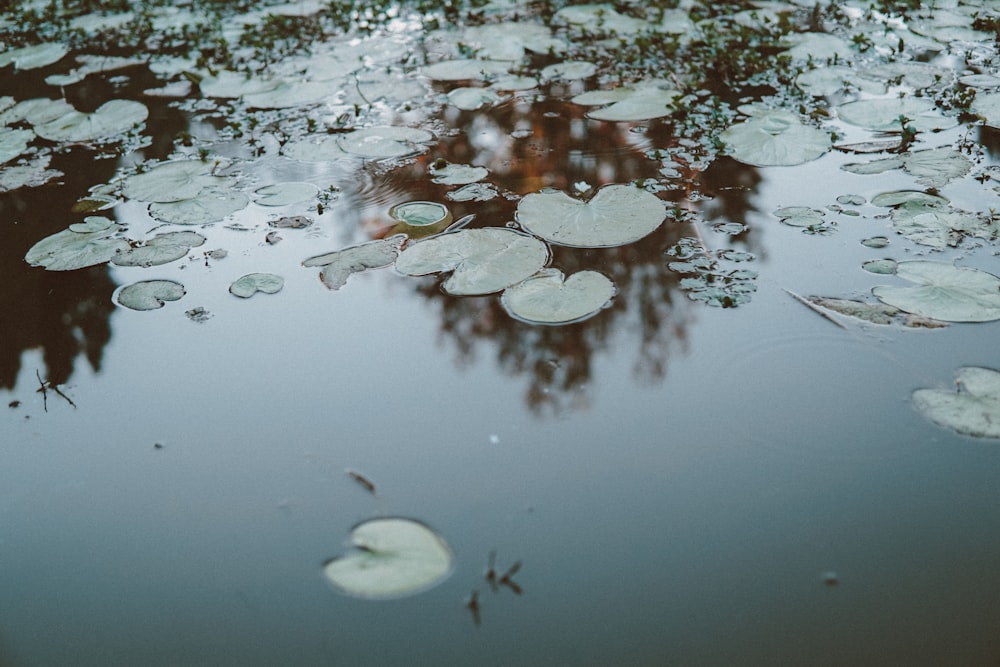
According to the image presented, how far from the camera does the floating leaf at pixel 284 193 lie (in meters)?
3.11

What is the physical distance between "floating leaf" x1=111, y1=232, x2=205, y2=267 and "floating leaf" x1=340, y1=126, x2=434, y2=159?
878mm

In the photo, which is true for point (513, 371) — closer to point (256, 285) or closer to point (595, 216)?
point (595, 216)

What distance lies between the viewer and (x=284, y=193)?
3.16 metres

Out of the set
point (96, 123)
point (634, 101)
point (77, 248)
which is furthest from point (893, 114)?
point (96, 123)

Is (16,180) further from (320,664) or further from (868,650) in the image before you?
(868,650)

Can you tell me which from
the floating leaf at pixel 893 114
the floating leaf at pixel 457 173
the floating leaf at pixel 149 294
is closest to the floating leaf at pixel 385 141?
the floating leaf at pixel 457 173

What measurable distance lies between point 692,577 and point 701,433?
44 cm

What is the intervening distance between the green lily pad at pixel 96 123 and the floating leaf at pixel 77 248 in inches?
40.6

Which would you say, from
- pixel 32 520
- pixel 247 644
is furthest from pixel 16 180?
pixel 247 644

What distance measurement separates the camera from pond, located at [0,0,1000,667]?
5.22ft

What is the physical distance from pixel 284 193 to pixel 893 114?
8.86 feet

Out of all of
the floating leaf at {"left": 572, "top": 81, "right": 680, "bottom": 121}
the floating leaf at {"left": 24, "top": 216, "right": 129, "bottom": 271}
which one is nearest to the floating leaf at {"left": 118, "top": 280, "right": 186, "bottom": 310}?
the floating leaf at {"left": 24, "top": 216, "right": 129, "bottom": 271}

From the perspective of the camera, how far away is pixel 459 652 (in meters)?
1.51

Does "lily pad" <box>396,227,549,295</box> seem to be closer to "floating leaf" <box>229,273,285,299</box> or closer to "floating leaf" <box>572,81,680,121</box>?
"floating leaf" <box>229,273,285,299</box>
